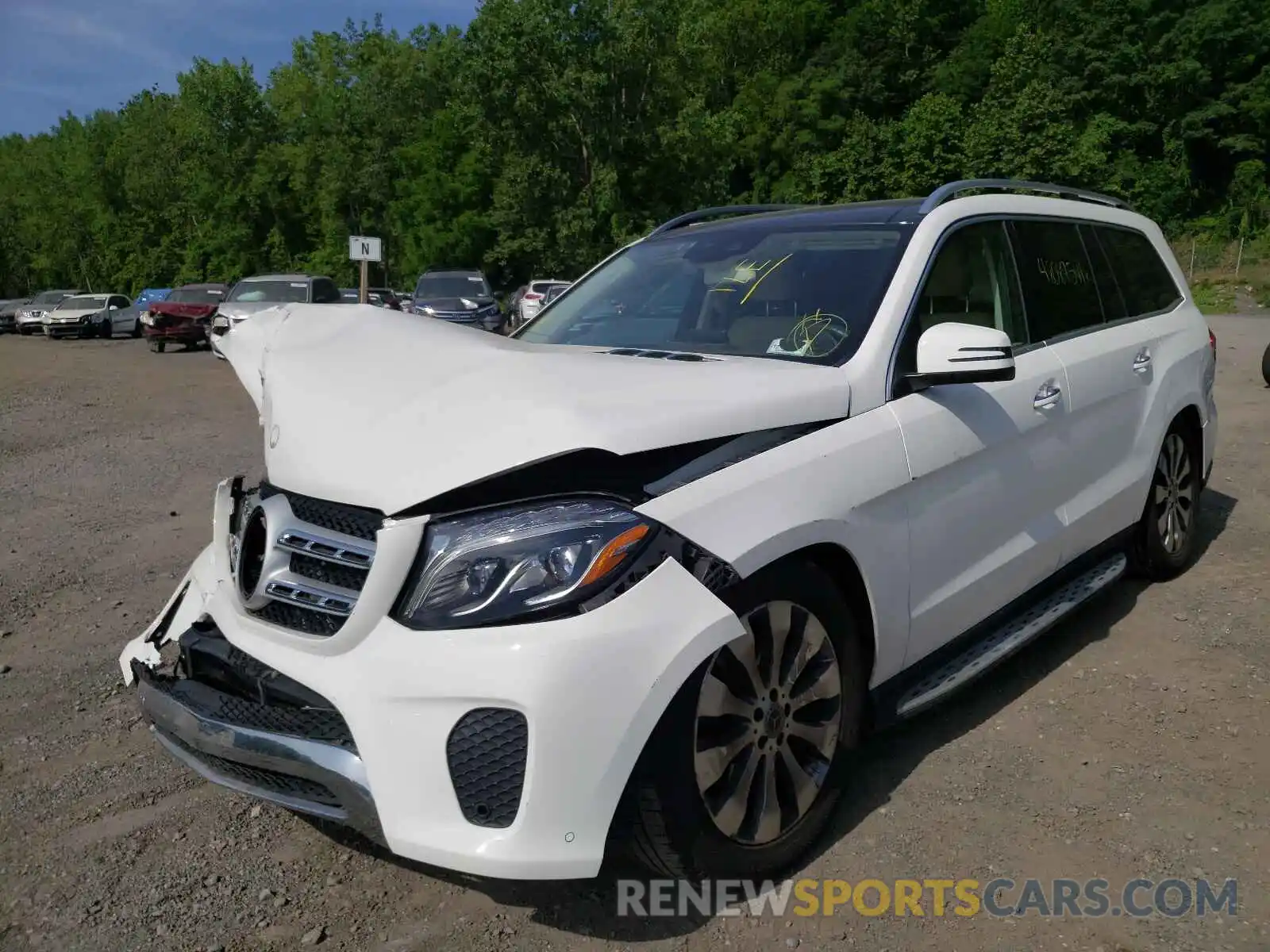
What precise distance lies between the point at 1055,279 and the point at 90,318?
38148 mm

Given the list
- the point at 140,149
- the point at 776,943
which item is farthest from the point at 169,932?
the point at 140,149

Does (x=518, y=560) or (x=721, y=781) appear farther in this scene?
(x=721, y=781)

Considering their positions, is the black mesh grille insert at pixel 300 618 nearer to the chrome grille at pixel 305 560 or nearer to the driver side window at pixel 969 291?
the chrome grille at pixel 305 560

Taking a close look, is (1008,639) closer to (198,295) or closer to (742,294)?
(742,294)

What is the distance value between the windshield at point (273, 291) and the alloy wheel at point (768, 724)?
18.9 meters

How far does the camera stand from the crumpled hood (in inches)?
92.0

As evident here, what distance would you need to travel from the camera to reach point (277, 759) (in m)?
2.35

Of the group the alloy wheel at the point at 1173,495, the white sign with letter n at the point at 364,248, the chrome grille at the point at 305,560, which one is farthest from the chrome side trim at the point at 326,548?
the white sign with letter n at the point at 364,248

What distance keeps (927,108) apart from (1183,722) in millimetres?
50874

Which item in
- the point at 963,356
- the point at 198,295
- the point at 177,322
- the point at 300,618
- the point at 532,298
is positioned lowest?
the point at 177,322

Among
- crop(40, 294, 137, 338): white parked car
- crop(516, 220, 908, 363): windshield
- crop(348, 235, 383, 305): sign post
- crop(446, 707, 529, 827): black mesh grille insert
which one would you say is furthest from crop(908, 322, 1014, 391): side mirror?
crop(40, 294, 137, 338): white parked car

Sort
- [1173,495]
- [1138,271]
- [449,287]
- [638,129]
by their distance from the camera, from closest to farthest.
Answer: [1138,271] → [1173,495] → [449,287] → [638,129]

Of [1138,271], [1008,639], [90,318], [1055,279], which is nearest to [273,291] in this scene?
[1138,271]

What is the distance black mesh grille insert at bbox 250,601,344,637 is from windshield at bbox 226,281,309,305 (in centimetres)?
1858
